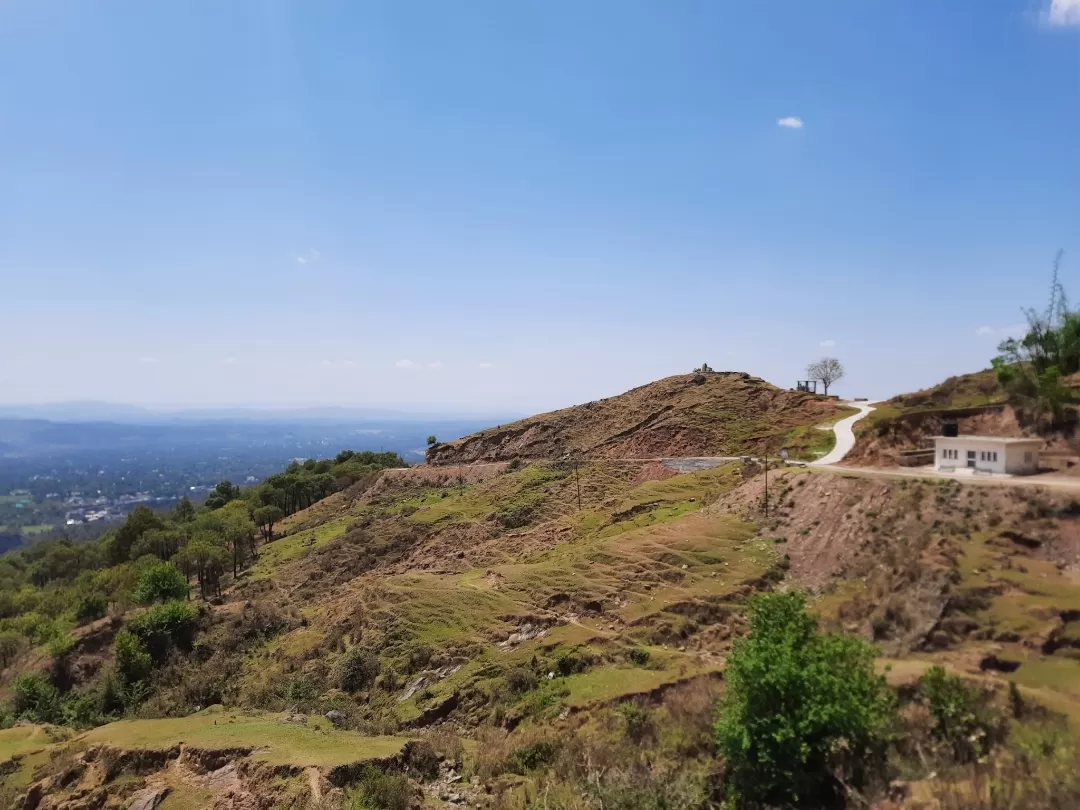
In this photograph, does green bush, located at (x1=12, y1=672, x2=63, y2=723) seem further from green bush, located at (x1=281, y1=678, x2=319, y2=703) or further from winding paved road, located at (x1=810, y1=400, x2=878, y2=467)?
winding paved road, located at (x1=810, y1=400, x2=878, y2=467)

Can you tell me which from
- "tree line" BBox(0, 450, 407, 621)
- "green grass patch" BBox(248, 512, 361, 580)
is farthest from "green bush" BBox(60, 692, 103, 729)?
"green grass patch" BBox(248, 512, 361, 580)

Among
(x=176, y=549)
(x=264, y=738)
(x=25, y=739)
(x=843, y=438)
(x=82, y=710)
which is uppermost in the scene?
(x=843, y=438)

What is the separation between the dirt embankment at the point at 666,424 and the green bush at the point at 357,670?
32766 millimetres

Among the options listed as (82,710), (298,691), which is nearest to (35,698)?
(82,710)

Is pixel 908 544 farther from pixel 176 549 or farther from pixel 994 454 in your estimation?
pixel 176 549

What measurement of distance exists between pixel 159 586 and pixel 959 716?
44.3 m

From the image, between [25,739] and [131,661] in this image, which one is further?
[131,661]

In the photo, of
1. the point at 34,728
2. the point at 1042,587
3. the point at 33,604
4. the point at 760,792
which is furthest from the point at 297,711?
the point at 33,604

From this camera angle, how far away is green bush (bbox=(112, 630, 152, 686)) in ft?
103

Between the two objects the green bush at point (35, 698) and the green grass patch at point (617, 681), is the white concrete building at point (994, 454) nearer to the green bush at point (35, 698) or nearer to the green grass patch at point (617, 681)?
the green grass patch at point (617, 681)

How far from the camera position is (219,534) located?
2131 inches

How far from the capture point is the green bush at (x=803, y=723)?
13484 mm

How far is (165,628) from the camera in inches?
1348

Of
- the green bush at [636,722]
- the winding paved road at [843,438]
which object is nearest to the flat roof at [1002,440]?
the winding paved road at [843,438]
